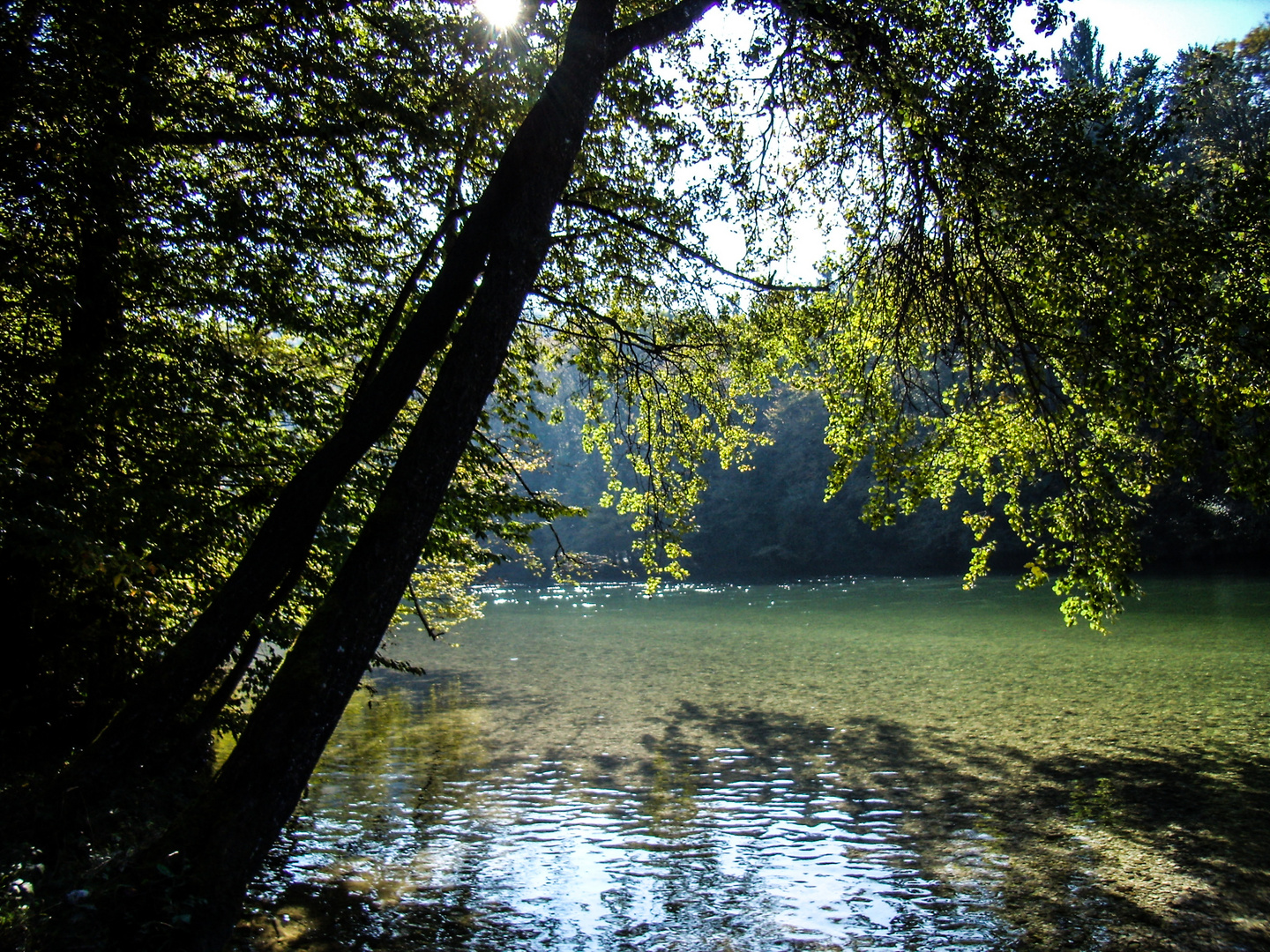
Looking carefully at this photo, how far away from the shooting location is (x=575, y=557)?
823 cm

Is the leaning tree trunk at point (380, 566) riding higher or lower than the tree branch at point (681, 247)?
lower

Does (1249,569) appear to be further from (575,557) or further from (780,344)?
(575,557)

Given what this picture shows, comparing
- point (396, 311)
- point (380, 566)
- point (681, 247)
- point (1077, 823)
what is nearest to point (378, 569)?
point (380, 566)

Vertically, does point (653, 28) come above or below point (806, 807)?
above

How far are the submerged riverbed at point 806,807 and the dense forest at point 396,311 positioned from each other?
2.09 m

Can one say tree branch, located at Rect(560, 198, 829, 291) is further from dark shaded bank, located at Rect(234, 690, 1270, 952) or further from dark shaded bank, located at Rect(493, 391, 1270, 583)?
dark shaded bank, located at Rect(493, 391, 1270, 583)

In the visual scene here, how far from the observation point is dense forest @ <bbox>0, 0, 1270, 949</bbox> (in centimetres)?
460

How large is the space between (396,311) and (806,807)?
653cm

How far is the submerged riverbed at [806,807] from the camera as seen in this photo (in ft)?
18.6

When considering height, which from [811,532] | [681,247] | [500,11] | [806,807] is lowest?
[806,807]

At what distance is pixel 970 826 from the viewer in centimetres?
746

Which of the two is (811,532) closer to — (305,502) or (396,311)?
(396,311)

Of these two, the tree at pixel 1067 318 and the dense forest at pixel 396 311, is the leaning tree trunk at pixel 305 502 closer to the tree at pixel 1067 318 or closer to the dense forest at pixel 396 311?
the dense forest at pixel 396 311

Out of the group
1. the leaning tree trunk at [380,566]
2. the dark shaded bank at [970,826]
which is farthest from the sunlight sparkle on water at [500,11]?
the dark shaded bank at [970,826]
